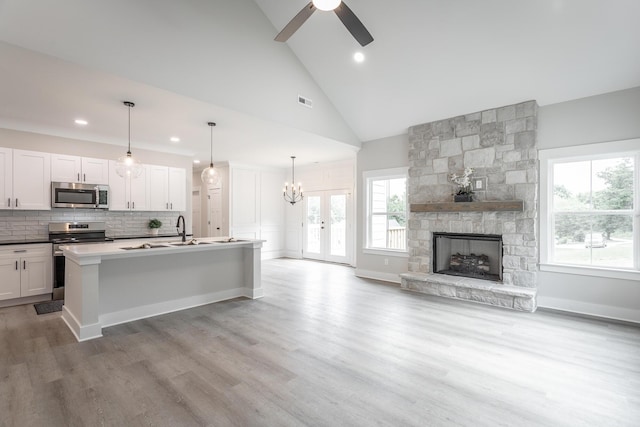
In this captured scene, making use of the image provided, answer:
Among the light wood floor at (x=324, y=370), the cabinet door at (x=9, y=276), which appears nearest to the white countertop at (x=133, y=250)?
the light wood floor at (x=324, y=370)

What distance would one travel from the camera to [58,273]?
4.98 meters

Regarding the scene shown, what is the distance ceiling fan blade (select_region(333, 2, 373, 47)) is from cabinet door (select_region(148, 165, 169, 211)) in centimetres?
504

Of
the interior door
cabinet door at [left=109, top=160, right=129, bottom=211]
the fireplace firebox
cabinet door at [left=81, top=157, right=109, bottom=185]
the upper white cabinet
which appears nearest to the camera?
the fireplace firebox

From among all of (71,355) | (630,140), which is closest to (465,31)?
(630,140)

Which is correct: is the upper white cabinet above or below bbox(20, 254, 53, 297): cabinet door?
above

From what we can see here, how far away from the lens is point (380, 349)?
3203 mm

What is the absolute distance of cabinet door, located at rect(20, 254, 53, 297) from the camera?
4742 mm

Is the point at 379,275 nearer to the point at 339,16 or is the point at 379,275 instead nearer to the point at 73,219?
the point at 339,16

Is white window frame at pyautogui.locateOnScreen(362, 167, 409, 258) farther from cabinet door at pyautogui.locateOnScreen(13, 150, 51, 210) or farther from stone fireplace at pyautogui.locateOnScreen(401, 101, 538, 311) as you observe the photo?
cabinet door at pyautogui.locateOnScreen(13, 150, 51, 210)

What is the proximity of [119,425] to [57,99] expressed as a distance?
3.90 meters

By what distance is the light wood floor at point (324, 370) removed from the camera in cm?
219

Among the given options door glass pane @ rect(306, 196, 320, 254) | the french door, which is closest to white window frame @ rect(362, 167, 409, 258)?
the french door

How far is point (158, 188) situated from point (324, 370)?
5.35m

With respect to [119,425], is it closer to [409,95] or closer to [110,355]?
[110,355]
